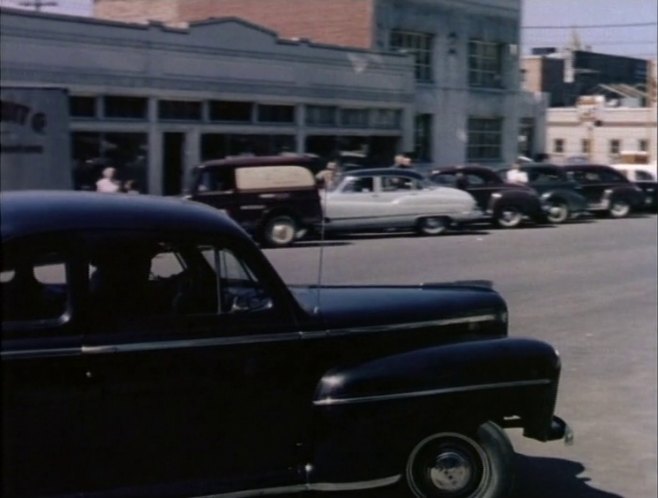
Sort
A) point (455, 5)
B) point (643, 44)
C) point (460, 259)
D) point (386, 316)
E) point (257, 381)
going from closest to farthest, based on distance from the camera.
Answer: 1. point (257, 381)
2. point (386, 316)
3. point (643, 44)
4. point (460, 259)
5. point (455, 5)

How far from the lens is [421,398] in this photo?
3637 millimetres

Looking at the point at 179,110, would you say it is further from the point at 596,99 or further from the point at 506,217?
the point at 596,99

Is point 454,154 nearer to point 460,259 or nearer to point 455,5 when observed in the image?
point 455,5

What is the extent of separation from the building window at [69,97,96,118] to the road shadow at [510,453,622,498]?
52.8 ft

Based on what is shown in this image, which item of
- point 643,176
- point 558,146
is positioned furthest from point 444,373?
point 643,176

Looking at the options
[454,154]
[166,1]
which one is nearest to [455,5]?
[454,154]

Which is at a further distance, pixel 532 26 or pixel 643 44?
pixel 643 44

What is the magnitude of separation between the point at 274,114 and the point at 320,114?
966 millimetres

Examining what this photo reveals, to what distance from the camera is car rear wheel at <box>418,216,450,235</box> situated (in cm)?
1267

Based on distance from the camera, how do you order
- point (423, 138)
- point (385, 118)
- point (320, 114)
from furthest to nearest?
point (320, 114), point (385, 118), point (423, 138)

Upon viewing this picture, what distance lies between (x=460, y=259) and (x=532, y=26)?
22.1 feet

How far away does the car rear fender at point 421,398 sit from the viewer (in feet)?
11.5

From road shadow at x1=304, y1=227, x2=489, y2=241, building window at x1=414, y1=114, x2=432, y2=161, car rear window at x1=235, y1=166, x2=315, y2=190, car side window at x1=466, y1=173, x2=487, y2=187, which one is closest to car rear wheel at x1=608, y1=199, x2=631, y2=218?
building window at x1=414, y1=114, x2=432, y2=161

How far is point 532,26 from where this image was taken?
3.99 meters
